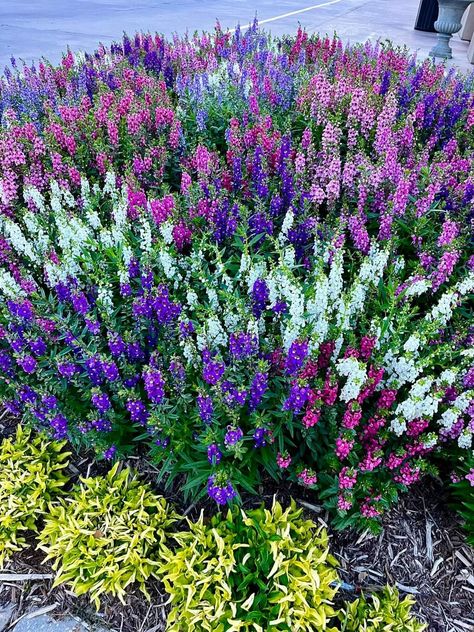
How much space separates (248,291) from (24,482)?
74.1 inches

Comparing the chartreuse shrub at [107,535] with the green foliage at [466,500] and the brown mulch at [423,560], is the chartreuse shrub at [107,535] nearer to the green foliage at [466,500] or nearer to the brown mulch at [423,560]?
the brown mulch at [423,560]

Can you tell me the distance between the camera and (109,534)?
296cm

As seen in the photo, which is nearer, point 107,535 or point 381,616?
point 381,616

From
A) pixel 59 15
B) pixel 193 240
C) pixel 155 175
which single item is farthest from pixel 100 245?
pixel 59 15

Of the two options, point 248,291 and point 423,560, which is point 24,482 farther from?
point 423,560

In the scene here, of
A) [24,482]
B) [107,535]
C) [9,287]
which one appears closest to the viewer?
[107,535]

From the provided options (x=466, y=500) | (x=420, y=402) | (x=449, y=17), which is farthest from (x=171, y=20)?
(x=466, y=500)

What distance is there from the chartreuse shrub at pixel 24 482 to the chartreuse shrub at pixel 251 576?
0.89 m

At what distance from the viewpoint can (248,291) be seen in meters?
3.37

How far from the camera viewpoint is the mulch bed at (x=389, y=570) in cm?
282

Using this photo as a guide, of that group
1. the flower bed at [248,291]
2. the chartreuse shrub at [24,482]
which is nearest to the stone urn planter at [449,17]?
the flower bed at [248,291]

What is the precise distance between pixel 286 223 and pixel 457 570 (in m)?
2.58

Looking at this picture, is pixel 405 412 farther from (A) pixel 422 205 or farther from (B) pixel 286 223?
(A) pixel 422 205

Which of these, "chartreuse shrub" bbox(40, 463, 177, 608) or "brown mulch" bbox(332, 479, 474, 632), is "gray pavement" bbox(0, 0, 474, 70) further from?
"brown mulch" bbox(332, 479, 474, 632)
